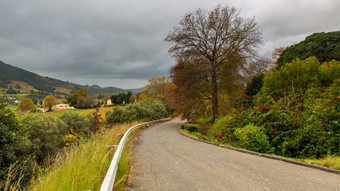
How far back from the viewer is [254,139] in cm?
833

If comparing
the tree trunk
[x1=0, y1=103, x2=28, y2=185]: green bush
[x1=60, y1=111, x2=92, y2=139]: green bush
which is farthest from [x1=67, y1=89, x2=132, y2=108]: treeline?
[x1=0, y1=103, x2=28, y2=185]: green bush

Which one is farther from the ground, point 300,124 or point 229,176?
point 300,124

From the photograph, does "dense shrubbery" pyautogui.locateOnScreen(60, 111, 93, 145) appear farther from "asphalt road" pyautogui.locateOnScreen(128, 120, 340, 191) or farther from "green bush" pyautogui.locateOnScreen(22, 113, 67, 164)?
"asphalt road" pyautogui.locateOnScreen(128, 120, 340, 191)

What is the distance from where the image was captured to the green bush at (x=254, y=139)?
8.15 meters

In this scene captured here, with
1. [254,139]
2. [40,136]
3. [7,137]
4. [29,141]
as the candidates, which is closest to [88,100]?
[40,136]

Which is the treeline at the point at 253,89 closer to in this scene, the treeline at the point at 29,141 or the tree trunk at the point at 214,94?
the tree trunk at the point at 214,94

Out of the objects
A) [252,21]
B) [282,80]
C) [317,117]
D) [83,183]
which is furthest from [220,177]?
[252,21]

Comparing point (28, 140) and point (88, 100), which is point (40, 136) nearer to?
point (28, 140)

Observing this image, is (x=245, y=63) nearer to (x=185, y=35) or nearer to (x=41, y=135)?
(x=185, y=35)

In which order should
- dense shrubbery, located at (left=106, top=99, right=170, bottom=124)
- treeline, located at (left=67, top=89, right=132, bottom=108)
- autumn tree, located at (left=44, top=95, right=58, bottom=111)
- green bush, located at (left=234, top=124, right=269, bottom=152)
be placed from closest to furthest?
green bush, located at (left=234, top=124, right=269, bottom=152) < dense shrubbery, located at (left=106, top=99, right=170, bottom=124) < treeline, located at (left=67, top=89, right=132, bottom=108) < autumn tree, located at (left=44, top=95, right=58, bottom=111)

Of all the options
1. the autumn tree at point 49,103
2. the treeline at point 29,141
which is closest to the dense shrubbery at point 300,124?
the treeline at point 29,141

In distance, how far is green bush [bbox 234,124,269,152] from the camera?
8152mm

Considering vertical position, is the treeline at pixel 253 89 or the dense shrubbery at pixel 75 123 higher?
the treeline at pixel 253 89

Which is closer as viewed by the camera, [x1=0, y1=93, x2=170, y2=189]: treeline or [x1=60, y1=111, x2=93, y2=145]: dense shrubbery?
[x1=0, y1=93, x2=170, y2=189]: treeline
